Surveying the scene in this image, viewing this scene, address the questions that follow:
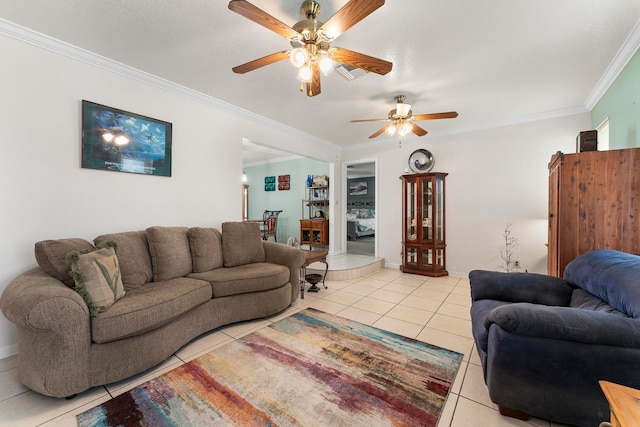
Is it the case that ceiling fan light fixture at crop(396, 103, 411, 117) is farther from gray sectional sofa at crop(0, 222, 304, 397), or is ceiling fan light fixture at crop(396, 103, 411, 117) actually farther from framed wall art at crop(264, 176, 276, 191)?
framed wall art at crop(264, 176, 276, 191)

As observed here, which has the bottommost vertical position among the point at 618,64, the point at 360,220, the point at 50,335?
the point at 50,335

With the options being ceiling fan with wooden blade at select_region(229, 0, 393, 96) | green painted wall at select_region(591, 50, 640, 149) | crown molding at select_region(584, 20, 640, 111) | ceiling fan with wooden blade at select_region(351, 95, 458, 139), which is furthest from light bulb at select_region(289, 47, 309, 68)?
green painted wall at select_region(591, 50, 640, 149)

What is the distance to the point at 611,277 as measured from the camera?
1475 millimetres

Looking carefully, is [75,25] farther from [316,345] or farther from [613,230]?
[613,230]

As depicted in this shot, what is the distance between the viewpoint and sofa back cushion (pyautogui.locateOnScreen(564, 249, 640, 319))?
1.29 meters

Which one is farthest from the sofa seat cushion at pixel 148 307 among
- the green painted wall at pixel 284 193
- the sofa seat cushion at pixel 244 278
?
the green painted wall at pixel 284 193

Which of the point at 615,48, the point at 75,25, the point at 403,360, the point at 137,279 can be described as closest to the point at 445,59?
the point at 615,48

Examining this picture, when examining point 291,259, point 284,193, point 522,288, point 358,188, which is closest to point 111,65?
point 291,259

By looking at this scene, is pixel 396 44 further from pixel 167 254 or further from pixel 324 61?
pixel 167 254

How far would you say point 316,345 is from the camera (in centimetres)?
217

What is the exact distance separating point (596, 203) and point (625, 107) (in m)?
1.13

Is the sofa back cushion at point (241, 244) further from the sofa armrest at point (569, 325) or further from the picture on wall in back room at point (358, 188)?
the picture on wall in back room at point (358, 188)

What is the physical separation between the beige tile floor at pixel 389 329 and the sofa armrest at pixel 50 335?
0.35 ft

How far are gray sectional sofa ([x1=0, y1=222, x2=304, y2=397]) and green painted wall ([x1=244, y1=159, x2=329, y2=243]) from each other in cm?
392
